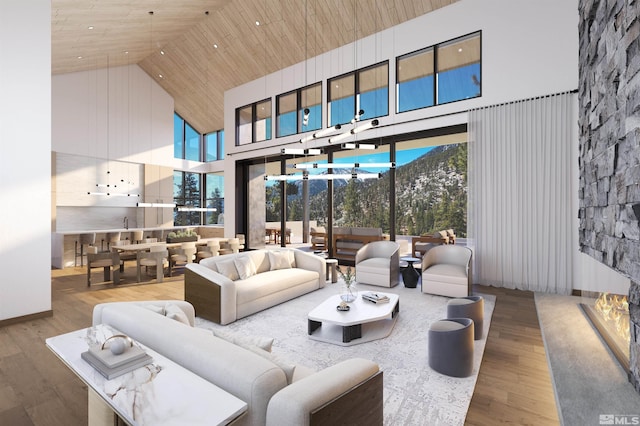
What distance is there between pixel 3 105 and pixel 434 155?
9.21m

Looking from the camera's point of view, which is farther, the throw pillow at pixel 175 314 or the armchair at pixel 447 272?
the armchair at pixel 447 272

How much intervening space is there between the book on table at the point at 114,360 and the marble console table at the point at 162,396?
28 mm

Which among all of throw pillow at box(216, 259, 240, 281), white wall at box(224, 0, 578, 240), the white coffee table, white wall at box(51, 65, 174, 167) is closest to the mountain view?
white wall at box(224, 0, 578, 240)

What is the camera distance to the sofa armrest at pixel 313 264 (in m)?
6.18

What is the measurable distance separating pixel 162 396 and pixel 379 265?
5131mm

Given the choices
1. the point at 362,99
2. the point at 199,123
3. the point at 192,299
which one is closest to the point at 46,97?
the point at 192,299

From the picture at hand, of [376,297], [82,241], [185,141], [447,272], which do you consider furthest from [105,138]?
[447,272]

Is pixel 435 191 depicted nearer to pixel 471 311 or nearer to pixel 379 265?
pixel 379 265

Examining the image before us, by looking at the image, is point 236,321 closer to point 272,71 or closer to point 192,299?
point 192,299

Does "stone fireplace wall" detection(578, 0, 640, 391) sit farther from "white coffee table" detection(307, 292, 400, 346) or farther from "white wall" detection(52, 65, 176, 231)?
"white wall" detection(52, 65, 176, 231)

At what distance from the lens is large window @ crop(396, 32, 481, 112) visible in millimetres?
6500

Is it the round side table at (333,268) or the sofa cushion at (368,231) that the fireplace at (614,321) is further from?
the sofa cushion at (368,231)

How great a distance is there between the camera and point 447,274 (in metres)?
5.45

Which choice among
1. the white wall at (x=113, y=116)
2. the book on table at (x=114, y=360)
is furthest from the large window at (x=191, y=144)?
the book on table at (x=114, y=360)
